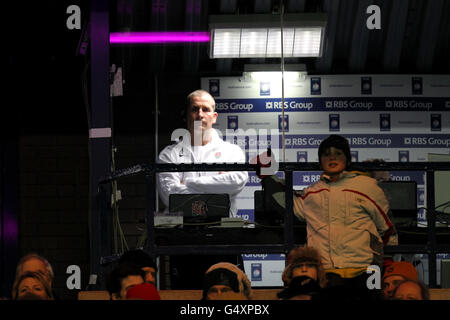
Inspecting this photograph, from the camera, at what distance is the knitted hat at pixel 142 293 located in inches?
156

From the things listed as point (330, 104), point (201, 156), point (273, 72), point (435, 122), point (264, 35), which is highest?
point (264, 35)

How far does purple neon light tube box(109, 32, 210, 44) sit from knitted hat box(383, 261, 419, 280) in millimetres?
4483

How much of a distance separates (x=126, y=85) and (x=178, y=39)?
93cm

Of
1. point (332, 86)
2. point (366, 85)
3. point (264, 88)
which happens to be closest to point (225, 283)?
point (264, 88)

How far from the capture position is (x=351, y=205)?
4.83m

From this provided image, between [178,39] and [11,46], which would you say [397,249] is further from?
[11,46]

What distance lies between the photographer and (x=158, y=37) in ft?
29.1

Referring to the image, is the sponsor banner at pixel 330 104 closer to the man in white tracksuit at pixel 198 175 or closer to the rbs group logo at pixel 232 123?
the rbs group logo at pixel 232 123

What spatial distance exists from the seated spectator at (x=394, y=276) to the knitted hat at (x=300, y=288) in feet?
1.44

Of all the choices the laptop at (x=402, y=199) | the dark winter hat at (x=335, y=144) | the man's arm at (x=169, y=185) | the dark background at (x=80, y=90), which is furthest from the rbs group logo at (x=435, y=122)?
the dark winter hat at (x=335, y=144)

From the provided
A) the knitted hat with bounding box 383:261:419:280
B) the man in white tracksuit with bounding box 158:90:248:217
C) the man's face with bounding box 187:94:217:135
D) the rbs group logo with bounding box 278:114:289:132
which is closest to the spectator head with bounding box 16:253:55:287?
the knitted hat with bounding box 383:261:419:280

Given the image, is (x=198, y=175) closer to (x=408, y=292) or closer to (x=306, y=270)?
(x=306, y=270)

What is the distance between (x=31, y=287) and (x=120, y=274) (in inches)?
19.1

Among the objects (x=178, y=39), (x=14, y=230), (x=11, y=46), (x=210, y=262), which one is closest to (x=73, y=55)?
(x=11, y=46)
